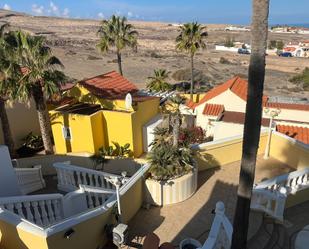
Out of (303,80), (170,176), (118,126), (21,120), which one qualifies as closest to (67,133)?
(118,126)

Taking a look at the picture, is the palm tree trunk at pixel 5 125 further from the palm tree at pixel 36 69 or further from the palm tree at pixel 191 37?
the palm tree at pixel 191 37

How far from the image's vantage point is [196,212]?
1112cm

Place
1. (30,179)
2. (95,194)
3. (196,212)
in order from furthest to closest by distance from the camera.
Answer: (30,179) → (196,212) → (95,194)

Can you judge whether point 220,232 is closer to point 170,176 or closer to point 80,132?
point 170,176

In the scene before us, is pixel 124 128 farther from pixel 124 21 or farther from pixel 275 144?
pixel 124 21

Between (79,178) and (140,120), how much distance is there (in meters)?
6.29

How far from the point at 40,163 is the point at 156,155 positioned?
7.47 metres

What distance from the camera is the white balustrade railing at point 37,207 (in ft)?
27.3

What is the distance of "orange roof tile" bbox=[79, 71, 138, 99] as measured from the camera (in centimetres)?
1861

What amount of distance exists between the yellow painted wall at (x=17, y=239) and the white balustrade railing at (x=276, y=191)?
23.0ft

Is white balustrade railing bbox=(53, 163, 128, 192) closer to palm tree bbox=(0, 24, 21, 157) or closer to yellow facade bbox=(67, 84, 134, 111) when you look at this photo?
palm tree bbox=(0, 24, 21, 157)

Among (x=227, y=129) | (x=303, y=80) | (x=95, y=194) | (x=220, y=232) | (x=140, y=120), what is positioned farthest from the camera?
(x=303, y=80)

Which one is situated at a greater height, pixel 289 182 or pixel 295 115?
pixel 289 182

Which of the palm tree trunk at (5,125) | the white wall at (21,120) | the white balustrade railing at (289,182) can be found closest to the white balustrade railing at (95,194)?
the white balustrade railing at (289,182)
